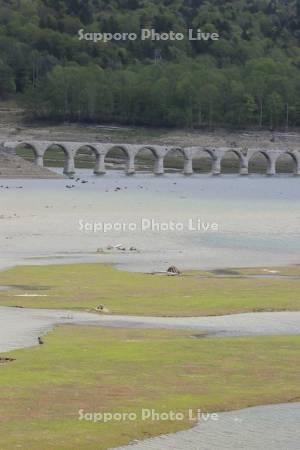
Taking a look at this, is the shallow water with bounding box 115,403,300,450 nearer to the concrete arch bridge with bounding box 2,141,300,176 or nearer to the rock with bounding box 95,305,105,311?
the rock with bounding box 95,305,105,311

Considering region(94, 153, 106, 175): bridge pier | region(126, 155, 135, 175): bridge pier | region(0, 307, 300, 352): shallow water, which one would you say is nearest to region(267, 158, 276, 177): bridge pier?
region(126, 155, 135, 175): bridge pier

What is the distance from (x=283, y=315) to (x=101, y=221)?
4794 centimetres

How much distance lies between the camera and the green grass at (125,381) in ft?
80.9

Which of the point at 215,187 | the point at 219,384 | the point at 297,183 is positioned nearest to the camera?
the point at 219,384

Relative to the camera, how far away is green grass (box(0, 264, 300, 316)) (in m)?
43.0

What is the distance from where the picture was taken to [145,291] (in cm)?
4781

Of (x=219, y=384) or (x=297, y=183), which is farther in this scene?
(x=297, y=183)

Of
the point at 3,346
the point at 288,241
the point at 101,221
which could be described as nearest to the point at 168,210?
the point at 101,221

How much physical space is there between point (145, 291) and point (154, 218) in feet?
153

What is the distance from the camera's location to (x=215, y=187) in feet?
511

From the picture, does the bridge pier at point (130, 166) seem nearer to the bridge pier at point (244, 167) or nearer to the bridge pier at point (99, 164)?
the bridge pier at point (99, 164)

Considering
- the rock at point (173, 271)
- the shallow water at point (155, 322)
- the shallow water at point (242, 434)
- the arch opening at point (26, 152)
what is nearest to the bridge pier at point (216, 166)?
the arch opening at point (26, 152)

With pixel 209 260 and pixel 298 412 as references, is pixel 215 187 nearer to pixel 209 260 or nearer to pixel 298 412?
pixel 209 260

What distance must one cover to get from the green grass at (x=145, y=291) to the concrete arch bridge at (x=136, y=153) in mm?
106022
